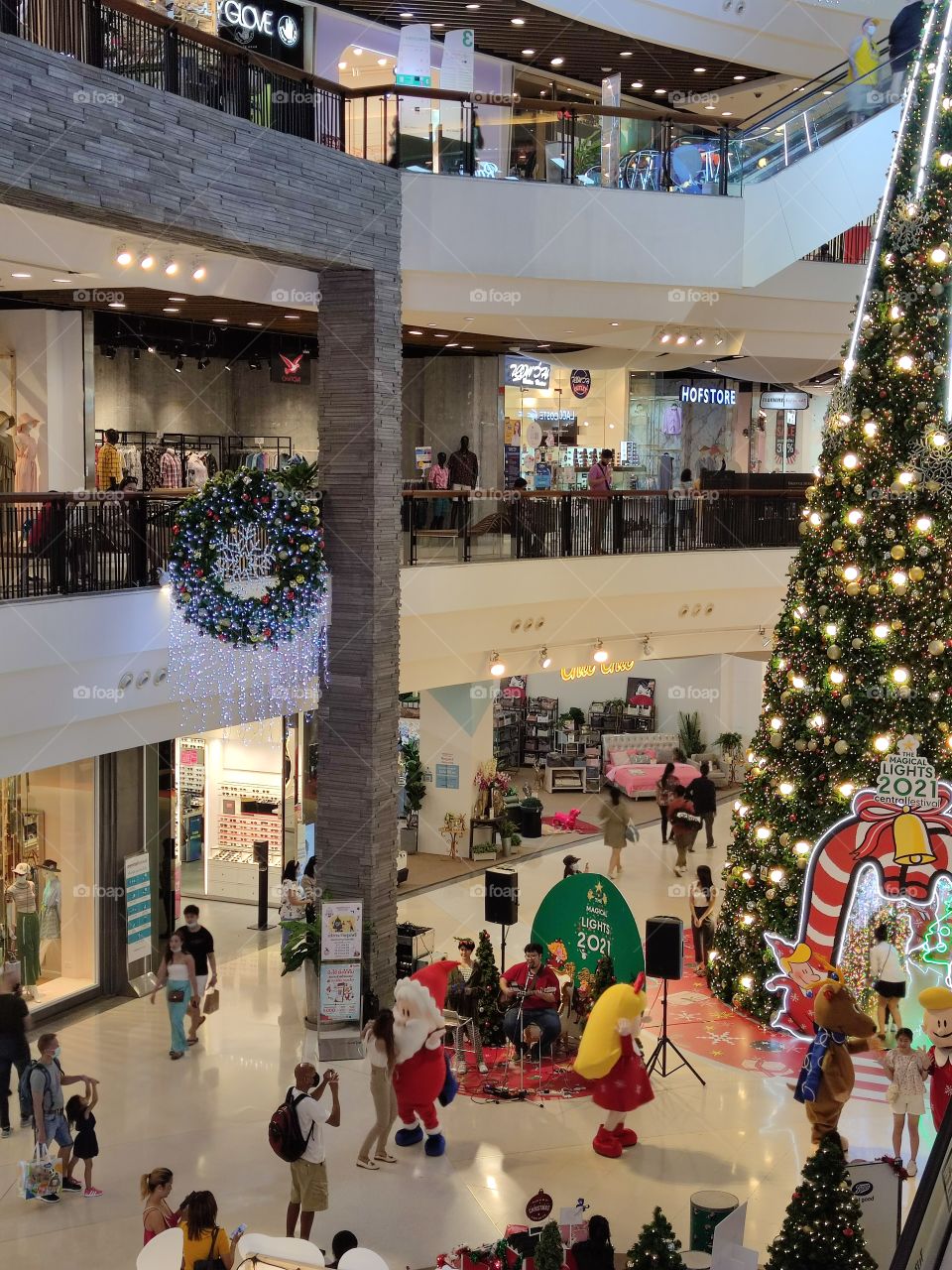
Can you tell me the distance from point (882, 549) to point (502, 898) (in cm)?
483

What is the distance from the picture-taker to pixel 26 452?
51.9 ft

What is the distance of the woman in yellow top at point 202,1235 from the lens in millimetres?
7441

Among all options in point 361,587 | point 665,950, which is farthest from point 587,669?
point 665,950

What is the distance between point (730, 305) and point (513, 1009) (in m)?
8.70

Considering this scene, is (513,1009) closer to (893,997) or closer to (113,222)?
(893,997)

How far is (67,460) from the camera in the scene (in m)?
15.9

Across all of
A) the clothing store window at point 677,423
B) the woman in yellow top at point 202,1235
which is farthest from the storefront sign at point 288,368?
the woman in yellow top at point 202,1235

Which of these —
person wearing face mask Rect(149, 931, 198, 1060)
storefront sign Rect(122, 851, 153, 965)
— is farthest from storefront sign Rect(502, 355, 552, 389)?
person wearing face mask Rect(149, 931, 198, 1060)

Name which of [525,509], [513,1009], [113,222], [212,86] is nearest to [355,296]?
[212,86]

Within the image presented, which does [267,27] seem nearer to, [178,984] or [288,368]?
[288,368]

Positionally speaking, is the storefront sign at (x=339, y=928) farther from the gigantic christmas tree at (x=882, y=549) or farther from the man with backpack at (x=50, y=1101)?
the gigantic christmas tree at (x=882, y=549)

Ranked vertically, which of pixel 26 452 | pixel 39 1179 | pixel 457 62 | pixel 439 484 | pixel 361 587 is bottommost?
pixel 39 1179

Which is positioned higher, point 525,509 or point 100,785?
point 525,509

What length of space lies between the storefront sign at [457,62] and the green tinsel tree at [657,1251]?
477 inches
